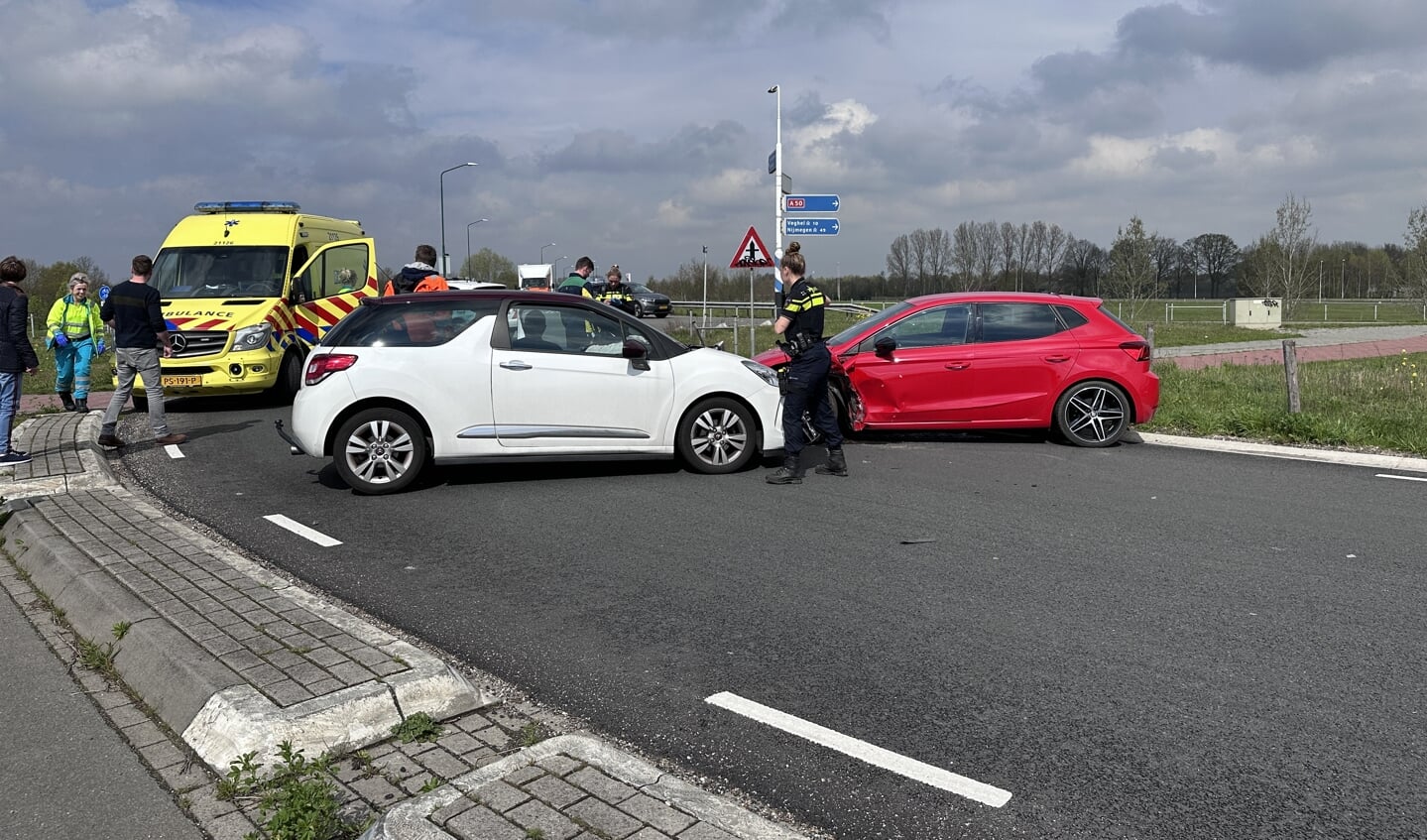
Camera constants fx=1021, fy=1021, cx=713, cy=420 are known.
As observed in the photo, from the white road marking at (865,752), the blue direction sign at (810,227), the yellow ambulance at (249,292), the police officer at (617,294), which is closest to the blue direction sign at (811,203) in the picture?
the blue direction sign at (810,227)

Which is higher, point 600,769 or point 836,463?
point 836,463

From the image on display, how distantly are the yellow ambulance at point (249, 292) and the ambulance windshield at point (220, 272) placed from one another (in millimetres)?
14

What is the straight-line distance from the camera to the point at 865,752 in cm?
354

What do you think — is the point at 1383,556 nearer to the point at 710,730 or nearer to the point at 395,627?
the point at 710,730

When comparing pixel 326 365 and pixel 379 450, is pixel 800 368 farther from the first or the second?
pixel 326 365

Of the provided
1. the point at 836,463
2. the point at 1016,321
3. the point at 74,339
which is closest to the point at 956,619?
the point at 836,463

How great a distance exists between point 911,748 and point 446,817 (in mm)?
1600

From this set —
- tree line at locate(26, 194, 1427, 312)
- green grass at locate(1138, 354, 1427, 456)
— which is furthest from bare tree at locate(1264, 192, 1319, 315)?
green grass at locate(1138, 354, 1427, 456)

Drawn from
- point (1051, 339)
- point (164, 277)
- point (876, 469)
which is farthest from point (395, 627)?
point (164, 277)

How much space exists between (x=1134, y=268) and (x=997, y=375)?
28.1 metres

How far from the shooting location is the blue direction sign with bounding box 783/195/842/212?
59.5 ft

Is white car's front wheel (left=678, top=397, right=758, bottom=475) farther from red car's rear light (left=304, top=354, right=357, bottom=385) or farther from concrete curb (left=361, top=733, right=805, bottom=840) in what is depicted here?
concrete curb (left=361, top=733, right=805, bottom=840)

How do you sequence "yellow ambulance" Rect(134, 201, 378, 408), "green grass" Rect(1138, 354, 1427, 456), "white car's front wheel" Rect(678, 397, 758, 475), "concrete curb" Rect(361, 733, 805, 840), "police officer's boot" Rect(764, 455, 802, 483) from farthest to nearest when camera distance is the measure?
"yellow ambulance" Rect(134, 201, 378, 408) < "green grass" Rect(1138, 354, 1427, 456) < "white car's front wheel" Rect(678, 397, 758, 475) < "police officer's boot" Rect(764, 455, 802, 483) < "concrete curb" Rect(361, 733, 805, 840)

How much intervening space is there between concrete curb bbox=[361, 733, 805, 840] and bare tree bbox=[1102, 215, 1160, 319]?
35.0 meters
